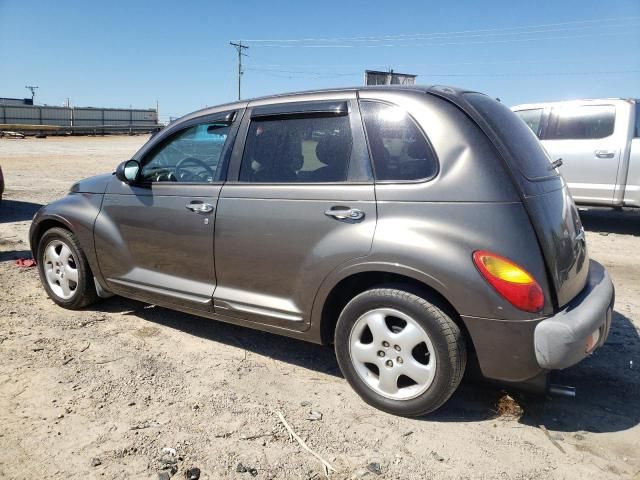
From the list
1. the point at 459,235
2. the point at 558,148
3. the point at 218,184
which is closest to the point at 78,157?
the point at 558,148

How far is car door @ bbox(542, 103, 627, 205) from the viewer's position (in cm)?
789

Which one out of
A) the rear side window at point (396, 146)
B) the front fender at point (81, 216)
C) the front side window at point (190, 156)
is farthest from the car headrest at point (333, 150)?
the front fender at point (81, 216)

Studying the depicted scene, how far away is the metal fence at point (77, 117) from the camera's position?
43.0 metres

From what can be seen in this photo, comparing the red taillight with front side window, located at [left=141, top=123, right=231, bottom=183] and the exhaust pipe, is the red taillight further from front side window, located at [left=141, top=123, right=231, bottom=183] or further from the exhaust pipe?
front side window, located at [left=141, top=123, right=231, bottom=183]

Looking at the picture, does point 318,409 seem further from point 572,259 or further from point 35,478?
point 572,259

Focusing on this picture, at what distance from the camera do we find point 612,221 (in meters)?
9.15

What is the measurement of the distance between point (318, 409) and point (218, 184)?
62.2 inches

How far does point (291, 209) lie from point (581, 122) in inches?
267

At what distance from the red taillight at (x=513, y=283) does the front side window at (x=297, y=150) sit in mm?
978

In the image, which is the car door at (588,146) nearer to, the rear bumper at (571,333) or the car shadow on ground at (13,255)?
the rear bumper at (571,333)

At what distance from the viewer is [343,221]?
116 inches

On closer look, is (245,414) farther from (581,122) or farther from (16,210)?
(16,210)

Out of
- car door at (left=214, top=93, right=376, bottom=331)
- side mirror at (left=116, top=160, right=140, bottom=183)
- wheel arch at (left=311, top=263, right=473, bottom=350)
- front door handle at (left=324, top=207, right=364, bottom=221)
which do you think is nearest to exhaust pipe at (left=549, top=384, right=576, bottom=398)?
wheel arch at (left=311, top=263, right=473, bottom=350)

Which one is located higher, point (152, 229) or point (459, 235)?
point (459, 235)
